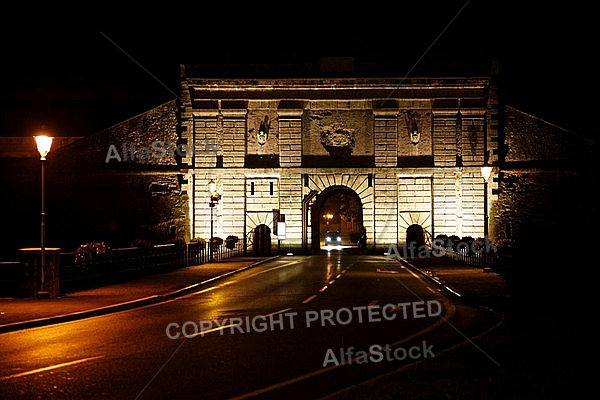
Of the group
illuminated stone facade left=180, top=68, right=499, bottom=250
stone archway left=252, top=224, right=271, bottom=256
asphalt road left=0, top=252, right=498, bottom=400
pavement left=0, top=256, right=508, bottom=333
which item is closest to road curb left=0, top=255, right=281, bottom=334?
pavement left=0, top=256, right=508, bottom=333

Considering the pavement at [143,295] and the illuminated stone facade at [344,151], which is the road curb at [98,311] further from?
the illuminated stone facade at [344,151]

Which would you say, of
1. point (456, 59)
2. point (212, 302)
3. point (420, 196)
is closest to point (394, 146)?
point (420, 196)

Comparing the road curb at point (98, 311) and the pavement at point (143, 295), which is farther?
the pavement at point (143, 295)

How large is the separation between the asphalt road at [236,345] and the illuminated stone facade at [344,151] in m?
29.5

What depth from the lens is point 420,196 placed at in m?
50.9

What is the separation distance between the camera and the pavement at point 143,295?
16.4 m

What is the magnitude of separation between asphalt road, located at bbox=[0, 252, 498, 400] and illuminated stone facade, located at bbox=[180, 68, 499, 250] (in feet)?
96.7

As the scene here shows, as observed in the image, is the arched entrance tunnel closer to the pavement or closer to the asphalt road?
the pavement

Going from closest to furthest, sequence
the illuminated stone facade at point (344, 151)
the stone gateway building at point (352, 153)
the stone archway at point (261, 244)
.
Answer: the stone archway at point (261, 244) < the stone gateway building at point (352, 153) < the illuminated stone facade at point (344, 151)

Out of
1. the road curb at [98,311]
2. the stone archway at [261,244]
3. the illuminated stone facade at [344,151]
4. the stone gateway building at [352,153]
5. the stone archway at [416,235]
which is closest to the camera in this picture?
the road curb at [98,311]

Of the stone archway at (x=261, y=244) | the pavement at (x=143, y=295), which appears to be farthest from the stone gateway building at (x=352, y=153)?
the pavement at (x=143, y=295)

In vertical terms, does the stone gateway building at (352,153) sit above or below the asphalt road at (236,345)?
above

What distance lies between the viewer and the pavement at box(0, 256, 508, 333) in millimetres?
16406

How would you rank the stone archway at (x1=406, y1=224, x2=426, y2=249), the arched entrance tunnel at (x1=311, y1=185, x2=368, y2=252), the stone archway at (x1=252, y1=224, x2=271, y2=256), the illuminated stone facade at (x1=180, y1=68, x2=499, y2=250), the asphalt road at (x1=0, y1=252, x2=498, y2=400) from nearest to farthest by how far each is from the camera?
the asphalt road at (x1=0, y1=252, x2=498, y2=400)
the stone archway at (x1=252, y1=224, x2=271, y2=256)
the illuminated stone facade at (x1=180, y1=68, x2=499, y2=250)
the stone archway at (x1=406, y1=224, x2=426, y2=249)
the arched entrance tunnel at (x1=311, y1=185, x2=368, y2=252)
